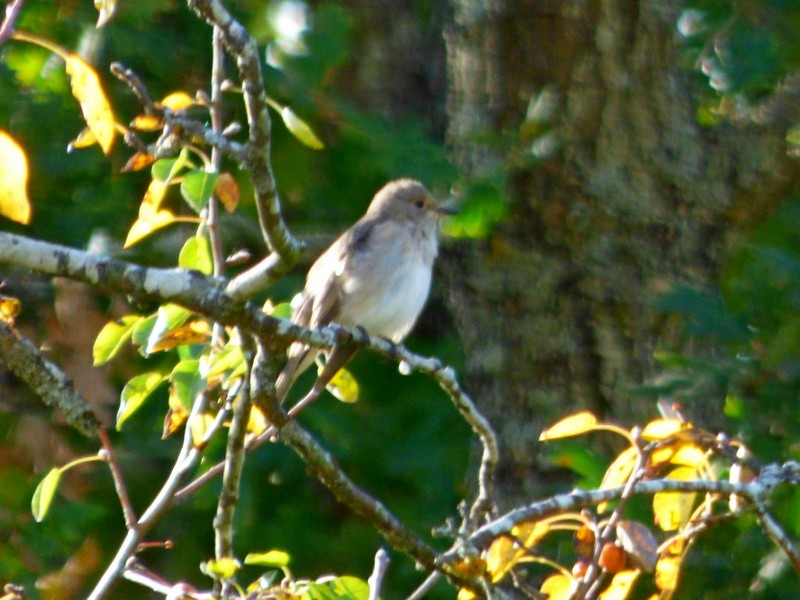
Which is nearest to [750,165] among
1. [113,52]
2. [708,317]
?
[708,317]

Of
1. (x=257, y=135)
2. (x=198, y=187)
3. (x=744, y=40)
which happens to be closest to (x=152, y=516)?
(x=198, y=187)

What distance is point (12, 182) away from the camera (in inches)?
82.7

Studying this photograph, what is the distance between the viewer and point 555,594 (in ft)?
8.66

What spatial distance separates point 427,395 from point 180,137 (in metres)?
3.45

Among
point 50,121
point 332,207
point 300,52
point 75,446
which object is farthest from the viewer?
point 332,207

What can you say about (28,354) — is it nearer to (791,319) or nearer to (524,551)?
(524,551)

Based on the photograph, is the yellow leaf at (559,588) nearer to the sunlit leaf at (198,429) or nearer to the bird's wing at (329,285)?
the sunlit leaf at (198,429)

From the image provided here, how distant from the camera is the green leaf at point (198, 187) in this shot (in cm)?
248

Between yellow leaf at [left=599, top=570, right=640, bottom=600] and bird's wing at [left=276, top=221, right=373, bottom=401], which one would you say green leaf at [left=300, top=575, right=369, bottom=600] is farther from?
bird's wing at [left=276, top=221, right=373, bottom=401]

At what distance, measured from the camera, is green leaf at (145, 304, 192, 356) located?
273 centimetres

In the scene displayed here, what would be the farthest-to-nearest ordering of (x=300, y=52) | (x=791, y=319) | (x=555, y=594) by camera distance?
(x=300, y=52)
(x=791, y=319)
(x=555, y=594)

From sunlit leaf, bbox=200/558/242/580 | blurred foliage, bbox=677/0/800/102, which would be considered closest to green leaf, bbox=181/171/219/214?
sunlit leaf, bbox=200/558/242/580

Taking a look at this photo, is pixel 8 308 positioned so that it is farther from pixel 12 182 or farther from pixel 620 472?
pixel 620 472

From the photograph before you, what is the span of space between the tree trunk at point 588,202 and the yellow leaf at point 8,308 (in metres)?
3.06
